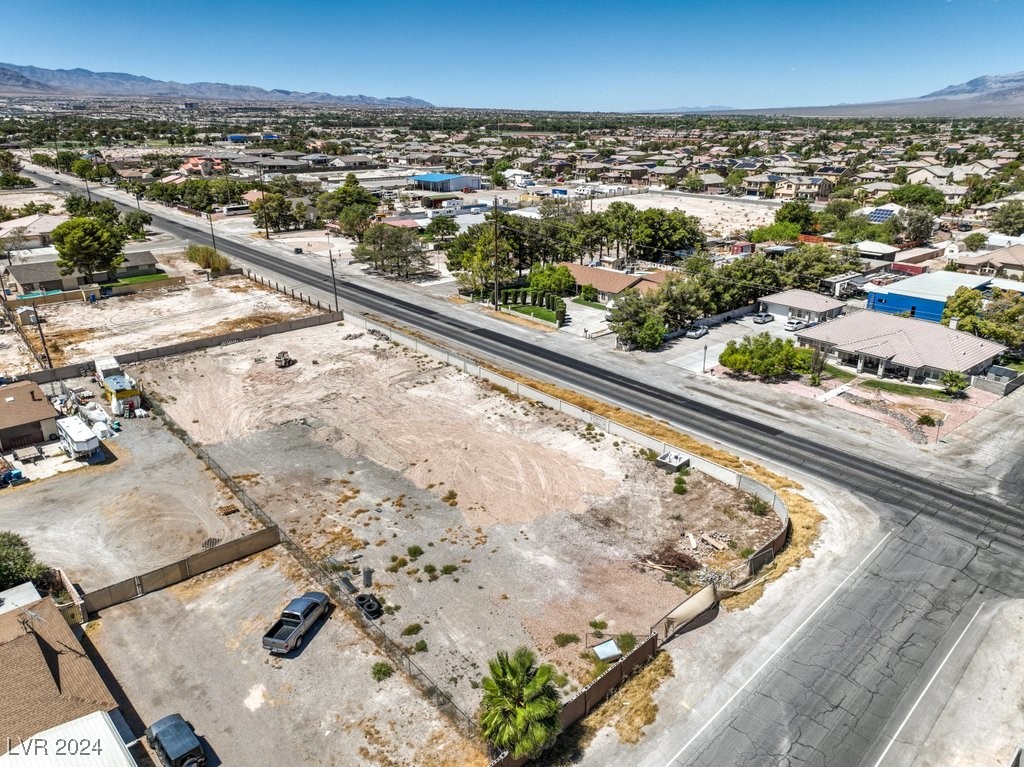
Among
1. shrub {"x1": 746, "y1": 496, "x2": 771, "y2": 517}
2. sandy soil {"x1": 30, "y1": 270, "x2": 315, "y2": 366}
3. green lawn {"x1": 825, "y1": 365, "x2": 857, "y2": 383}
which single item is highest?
sandy soil {"x1": 30, "y1": 270, "x2": 315, "y2": 366}

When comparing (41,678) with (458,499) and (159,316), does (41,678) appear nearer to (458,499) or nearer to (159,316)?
(458,499)

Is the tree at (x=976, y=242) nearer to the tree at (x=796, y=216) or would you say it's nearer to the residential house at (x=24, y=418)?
the tree at (x=796, y=216)

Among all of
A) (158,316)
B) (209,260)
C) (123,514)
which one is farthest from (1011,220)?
(123,514)

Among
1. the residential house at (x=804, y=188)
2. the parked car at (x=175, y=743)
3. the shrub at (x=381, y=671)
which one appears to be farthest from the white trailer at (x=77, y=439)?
the residential house at (x=804, y=188)

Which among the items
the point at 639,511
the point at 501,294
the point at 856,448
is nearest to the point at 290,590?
the point at 639,511

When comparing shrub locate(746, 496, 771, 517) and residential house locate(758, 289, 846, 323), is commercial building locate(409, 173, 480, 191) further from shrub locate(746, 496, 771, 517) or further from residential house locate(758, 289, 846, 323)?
shrub locate(746, 496, 771, 517)

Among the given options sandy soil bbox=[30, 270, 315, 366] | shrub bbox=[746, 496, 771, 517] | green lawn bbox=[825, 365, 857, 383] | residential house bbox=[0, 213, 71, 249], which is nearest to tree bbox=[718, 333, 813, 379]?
green lawn bbox=[825, 365, 857, 383]
